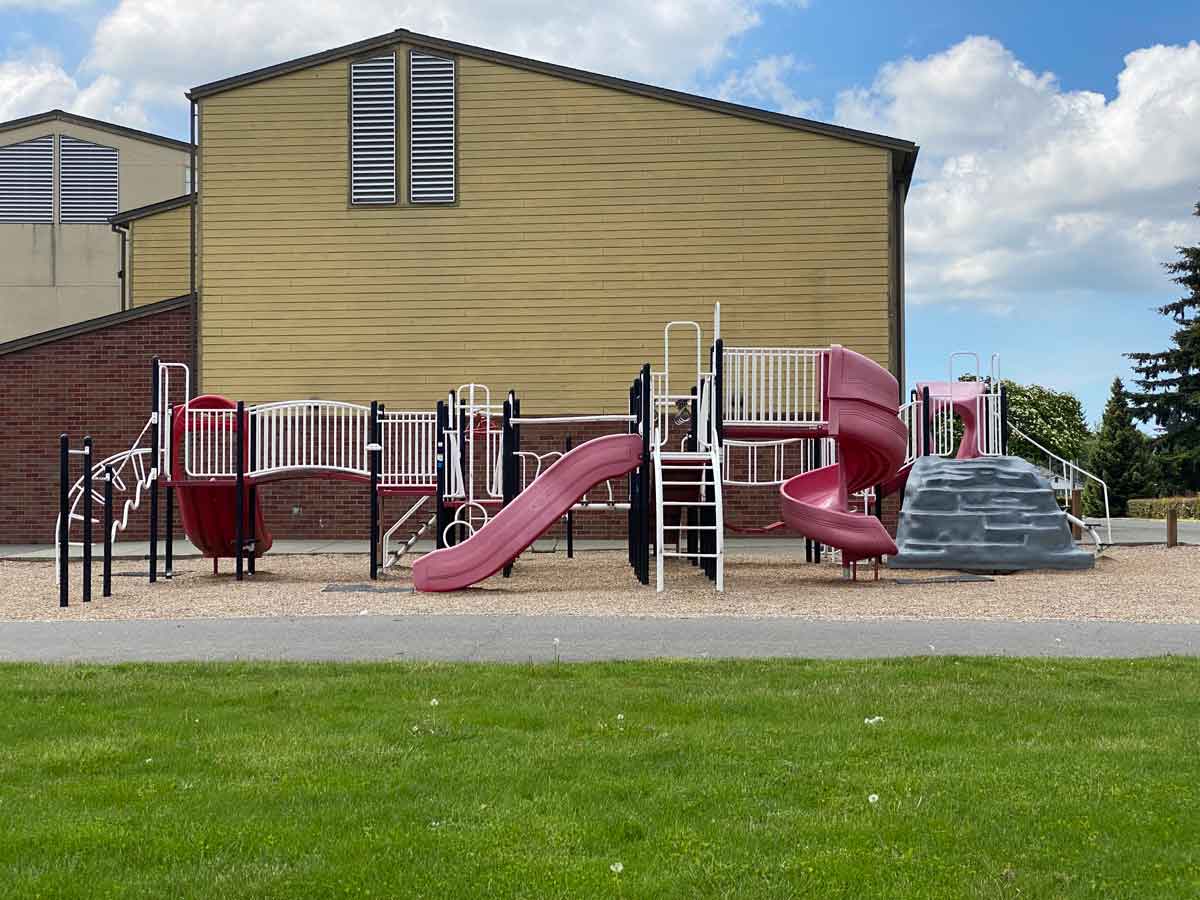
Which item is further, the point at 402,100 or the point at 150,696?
the point at 402,100

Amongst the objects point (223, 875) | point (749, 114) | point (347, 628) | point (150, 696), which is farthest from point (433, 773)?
point (749, 114)

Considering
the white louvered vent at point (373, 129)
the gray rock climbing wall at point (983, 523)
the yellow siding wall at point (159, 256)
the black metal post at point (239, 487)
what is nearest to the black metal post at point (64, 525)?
the black metal post at point (239, 487)

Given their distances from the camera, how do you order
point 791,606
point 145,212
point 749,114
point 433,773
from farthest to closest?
point 145,212 < point 749,114 < point 791,606 < point 433,773

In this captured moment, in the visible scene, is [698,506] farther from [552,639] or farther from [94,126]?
[94,126]

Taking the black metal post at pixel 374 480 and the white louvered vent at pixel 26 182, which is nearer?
the black metal post at pixel 374 480

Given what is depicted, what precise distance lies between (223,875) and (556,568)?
14754 millimetres

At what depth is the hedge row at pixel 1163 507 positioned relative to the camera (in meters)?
48.2

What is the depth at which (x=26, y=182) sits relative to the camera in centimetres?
3669

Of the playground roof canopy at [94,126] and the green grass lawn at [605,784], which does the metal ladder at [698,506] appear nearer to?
the green grass lawn at [605,784]

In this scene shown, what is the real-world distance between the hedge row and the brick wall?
33735mm

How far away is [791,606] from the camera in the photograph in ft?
43.9

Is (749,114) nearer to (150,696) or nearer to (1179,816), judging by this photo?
(150,696)

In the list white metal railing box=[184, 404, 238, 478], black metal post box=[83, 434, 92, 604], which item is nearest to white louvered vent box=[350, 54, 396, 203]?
white metal railing box=[184, 404, 238, 478]

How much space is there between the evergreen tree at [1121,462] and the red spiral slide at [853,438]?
150ft
